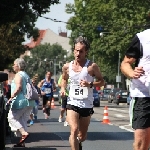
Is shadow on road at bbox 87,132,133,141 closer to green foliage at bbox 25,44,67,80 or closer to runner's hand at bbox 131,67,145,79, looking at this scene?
runner's hand at bbox 131,67,145,79

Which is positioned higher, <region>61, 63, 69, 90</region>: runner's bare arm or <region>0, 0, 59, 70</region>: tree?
<region>0, 0, 59, 70</region>: tree

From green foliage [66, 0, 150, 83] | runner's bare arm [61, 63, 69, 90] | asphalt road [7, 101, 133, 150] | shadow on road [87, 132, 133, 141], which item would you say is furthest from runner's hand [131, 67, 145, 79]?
green foliage [66, 0, 150, 83]

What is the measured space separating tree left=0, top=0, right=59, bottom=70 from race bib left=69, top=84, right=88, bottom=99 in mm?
9159

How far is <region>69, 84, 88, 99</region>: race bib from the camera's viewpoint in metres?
10.7

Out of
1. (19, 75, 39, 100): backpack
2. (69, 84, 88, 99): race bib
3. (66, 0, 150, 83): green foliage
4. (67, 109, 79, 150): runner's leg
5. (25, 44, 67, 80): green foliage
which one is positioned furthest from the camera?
(25, 44, 67, 80): green foliage

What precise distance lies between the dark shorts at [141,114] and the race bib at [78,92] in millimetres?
3642

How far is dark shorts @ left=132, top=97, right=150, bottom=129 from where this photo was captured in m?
6.96

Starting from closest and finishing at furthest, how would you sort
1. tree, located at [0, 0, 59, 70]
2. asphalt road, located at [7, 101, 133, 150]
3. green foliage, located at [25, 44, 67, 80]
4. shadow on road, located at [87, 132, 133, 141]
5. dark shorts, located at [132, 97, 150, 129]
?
dark shorts, located at [132, 97, 150, 129], asphalt road, located at [7, 101, 133, 150], shadow on road, located at [87, 132, 133, 141], tree, located at [0, 0, 59, 70], green foliage, located at [25, 44, 67, 80]

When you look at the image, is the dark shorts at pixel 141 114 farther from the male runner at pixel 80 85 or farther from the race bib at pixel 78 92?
the race bib at pixel 78 92

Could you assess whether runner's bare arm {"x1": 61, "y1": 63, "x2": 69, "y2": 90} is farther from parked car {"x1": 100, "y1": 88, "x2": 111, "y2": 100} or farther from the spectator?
parked car {"x1": 100, "y1": 88, "x2": 111, "y2": 100}

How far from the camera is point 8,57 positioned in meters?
44.3

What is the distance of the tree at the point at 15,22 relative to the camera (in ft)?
67.3

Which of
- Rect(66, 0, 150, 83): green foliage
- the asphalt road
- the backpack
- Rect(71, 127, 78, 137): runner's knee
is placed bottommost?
the asphalt road

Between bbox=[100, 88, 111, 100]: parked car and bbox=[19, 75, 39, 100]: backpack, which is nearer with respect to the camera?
bbox=[19, 75, 39, 100]: backpack
